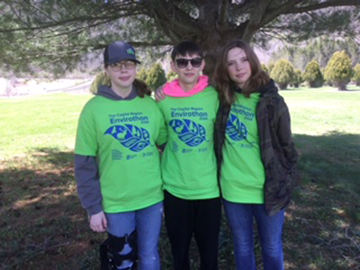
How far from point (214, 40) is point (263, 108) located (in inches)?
76.3

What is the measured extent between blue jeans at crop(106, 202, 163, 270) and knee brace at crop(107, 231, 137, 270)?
0.03 meters

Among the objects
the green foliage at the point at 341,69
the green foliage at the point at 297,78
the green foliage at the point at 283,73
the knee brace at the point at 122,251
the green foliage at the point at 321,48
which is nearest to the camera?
the knee brace at the point at 122,251

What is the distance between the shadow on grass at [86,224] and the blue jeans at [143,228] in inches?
24.7

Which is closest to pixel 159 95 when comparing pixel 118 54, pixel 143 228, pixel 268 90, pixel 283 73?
pixel 118 54

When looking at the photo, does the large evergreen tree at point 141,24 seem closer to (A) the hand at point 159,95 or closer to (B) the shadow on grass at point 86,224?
(A) the hand at point 159,95

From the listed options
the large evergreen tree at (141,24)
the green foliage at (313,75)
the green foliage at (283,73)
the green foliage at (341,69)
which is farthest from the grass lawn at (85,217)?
the green foliage at (313,75)

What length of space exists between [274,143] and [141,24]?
3.13 metres

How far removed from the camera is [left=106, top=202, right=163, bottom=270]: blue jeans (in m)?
1.82

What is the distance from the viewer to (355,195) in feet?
12.6

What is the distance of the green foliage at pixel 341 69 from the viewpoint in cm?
2946

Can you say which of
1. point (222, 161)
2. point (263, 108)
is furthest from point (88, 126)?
point (263, 108)

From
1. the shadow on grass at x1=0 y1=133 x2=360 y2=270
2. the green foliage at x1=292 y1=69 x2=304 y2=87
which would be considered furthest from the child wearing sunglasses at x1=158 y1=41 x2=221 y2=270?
the green foliage at x1=292 y1=69 x2=304 y2=87

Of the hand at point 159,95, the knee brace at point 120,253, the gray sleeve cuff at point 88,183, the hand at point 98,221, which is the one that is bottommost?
the knee brace at point 120,253

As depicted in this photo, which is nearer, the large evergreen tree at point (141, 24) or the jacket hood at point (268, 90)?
the jacket hood at point (268, 90)
